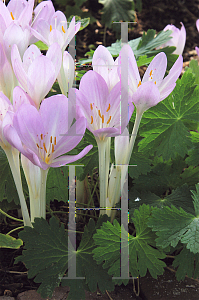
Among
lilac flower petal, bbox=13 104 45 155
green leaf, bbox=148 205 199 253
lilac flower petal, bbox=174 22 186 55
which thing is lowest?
green leaf, bbox=148 205 199 253

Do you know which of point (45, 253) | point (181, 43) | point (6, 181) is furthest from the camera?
point (181, 43)

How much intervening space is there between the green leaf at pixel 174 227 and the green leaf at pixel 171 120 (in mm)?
147

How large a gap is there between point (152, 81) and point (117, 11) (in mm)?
1665

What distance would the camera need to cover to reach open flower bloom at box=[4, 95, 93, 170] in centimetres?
48

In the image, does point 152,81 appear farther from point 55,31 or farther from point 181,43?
point 181,43

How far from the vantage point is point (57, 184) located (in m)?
0.72

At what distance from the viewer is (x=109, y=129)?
53 centimetres

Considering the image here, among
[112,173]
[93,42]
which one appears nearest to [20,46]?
[112,173]

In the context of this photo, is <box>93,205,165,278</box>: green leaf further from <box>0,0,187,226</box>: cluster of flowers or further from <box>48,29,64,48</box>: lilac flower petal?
<box>48,29,64,48</box>: lilac flower petal

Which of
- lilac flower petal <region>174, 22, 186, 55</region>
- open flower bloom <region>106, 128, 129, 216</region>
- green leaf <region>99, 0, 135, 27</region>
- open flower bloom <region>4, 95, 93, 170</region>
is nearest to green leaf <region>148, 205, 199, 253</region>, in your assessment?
open flower bloom <region>106, 128, 129, 216</region>

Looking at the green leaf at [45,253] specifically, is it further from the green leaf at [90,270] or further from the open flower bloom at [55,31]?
the open flower bloom at [55,31]

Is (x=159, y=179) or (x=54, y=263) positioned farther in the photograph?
(x=159, y=179)

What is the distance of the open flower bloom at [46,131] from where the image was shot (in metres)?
0.48

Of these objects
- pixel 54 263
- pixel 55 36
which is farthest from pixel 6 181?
pixel 55 36
